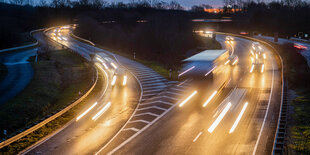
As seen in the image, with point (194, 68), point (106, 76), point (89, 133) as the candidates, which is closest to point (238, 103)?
point (194, 68)

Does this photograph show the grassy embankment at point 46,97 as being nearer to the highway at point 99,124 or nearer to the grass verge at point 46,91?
the grass verge at point 46,91

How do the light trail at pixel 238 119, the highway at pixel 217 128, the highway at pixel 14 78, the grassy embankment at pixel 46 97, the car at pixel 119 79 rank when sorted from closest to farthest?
the highway at pixel 217 128, the light trail at pixel 238 119, the grassy embankment at pixel 46 97, the highway at pixel 14 78, the car at pixel 119 79

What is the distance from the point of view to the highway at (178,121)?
15633mm

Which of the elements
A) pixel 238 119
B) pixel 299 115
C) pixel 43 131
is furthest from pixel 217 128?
pixel 43 131

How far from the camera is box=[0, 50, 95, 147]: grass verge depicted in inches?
907

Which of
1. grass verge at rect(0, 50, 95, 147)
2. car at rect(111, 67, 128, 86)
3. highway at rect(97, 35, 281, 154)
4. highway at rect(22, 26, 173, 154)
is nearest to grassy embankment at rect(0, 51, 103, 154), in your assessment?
grass verge at rect(0, 50, 95, 147)

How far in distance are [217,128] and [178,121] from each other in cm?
304

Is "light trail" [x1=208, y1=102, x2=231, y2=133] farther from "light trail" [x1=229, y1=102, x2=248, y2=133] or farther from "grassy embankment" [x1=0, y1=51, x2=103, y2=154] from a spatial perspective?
"grassy embankment" [x1=0, y1=51, x2=103, y2=154]

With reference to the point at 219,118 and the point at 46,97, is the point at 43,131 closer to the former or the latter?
the point at 46,97

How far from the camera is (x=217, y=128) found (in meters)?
18.2

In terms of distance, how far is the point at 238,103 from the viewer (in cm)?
2431

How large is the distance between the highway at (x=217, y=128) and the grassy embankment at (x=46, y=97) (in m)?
6.06

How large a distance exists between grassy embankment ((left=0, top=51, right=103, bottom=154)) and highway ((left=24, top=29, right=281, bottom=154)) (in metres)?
1.22

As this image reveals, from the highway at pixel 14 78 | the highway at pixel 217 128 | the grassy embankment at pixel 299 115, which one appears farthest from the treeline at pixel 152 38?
the highway at pixel 217 128
